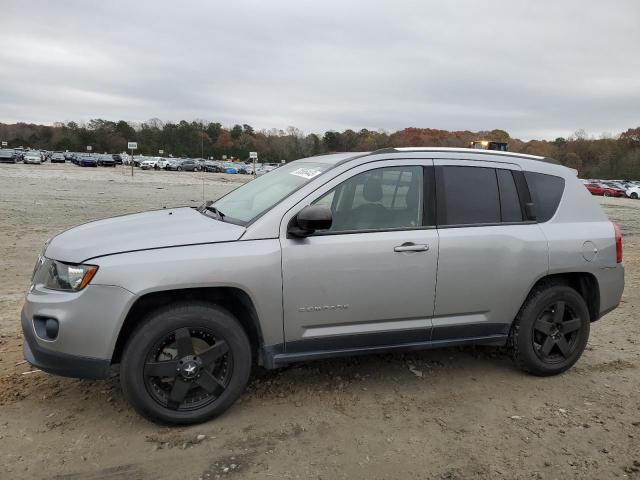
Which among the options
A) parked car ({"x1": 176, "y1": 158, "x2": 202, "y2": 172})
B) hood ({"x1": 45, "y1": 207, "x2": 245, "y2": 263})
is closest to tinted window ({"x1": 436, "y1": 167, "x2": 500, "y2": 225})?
hood ({"x1": 45, "y1": 207, "x2": 245, "y2": 263})

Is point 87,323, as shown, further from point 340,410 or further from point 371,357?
point 371,357

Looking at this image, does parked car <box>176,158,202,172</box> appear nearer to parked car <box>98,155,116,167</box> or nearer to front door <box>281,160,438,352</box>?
parked car <box>98,155,116,167</box>

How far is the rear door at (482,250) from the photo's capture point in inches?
149

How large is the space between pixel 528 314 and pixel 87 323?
3.20 m

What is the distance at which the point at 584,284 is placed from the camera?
4.39 metres

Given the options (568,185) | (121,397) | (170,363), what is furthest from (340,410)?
(568,185)

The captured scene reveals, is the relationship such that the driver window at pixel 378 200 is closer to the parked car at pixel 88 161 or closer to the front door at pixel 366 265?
the front door at pixel 366 265

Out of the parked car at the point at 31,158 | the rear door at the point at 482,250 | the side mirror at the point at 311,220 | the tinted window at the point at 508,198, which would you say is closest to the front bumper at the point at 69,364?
the side mirror at the point at 311,220

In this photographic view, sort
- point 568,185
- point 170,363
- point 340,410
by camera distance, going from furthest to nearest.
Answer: point 568,185, point 340,410, point 170,363

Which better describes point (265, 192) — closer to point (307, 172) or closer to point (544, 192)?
point (307, 172)

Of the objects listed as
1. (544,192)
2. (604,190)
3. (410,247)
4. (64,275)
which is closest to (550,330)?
(544,192)

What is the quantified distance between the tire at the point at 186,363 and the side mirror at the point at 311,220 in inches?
28.0

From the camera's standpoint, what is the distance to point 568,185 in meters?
4.36

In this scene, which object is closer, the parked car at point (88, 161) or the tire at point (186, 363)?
the tire at point (186, 363)
